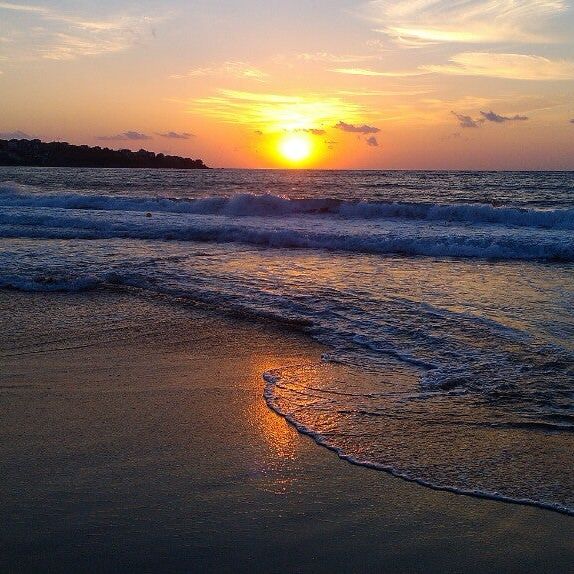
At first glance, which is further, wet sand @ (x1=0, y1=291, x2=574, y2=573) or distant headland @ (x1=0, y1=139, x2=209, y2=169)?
distant headland @ (x1=0, y1=139, x2=209, y2=169)

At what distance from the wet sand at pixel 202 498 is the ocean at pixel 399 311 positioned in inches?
11.0

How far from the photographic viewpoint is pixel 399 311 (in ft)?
24.8

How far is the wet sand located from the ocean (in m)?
0.28

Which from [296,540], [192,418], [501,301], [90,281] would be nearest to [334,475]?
[296,540]

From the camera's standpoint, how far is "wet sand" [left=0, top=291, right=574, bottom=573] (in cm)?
283

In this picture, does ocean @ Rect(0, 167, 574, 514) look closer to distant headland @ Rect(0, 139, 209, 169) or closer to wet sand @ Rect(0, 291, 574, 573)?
wet sand @ Rect(0, 291, 574, 573)

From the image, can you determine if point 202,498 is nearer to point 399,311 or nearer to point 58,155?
point 399,311

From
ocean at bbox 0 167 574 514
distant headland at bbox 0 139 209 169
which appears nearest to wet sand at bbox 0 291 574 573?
ocean at bbox 0 167 574 514

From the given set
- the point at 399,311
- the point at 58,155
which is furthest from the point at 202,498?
the point at 58,155

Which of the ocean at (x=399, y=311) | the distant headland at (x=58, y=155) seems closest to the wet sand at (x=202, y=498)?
the ocean at (x=399, y=311)

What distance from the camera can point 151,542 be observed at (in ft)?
9.61

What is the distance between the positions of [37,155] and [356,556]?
9858cm

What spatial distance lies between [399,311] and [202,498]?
15.4 ft

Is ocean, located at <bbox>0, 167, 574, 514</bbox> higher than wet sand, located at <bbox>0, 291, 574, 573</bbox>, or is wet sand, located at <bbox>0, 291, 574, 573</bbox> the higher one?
ocean, located at <bbox>0, 167, 574, 514</bbox>
